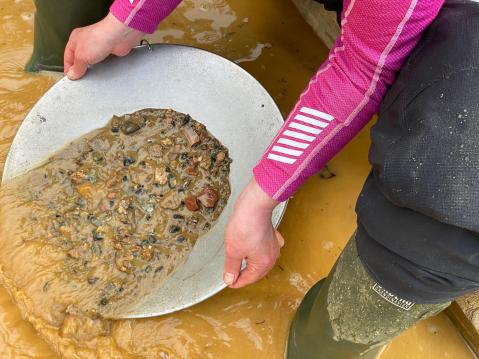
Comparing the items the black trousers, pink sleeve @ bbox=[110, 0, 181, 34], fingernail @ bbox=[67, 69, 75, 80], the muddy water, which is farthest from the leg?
fingernail @ bbox=[67, 69, 75, 80]

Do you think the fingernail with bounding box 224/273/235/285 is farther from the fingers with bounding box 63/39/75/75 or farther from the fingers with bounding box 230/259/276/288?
the fingers with bounding box 63/39/75/75

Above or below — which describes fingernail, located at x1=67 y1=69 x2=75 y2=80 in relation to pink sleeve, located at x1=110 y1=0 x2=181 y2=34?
below

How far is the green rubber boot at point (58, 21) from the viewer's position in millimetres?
1333

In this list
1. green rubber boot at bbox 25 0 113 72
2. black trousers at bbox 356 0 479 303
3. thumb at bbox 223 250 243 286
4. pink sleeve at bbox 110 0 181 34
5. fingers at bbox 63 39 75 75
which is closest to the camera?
black trousers at bbox 356 0 479 303

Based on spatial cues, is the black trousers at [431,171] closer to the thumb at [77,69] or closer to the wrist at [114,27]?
the wrist at [114,27]

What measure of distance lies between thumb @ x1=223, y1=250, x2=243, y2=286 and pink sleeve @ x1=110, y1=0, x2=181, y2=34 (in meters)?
0.56

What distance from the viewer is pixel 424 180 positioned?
624 millimetres

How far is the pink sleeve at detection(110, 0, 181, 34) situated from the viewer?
1.06 metres

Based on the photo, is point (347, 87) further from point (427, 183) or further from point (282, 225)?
point (282, 225)

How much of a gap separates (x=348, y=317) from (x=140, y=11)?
30.2 inches

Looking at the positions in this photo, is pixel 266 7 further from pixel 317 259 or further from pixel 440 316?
pixel 440 316

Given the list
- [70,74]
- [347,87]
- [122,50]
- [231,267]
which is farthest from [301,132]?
[70,74]

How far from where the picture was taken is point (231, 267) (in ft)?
3.10

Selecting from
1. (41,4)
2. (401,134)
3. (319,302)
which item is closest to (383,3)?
(401,134)
